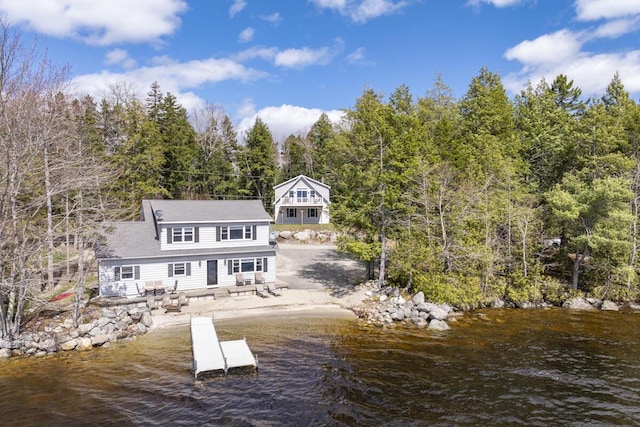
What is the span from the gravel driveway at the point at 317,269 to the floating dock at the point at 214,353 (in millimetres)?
10079

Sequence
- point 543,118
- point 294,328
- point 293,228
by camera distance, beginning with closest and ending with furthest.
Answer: point 294,328, point 543,118, point 293,228

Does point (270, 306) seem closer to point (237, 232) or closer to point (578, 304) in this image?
point (237, 232)

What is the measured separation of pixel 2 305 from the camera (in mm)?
18453

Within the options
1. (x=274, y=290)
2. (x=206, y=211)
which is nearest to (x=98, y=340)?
(x=274, y=290)

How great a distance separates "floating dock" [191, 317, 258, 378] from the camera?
16.0 m

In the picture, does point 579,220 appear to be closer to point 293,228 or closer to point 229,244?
point 229,244

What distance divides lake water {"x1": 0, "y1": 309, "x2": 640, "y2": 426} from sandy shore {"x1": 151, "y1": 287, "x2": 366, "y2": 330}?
154 cm

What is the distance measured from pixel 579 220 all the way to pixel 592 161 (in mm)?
4667

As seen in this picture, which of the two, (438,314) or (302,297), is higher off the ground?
(302,297)

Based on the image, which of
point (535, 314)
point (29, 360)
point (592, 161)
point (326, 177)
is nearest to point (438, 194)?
point (535, 314)

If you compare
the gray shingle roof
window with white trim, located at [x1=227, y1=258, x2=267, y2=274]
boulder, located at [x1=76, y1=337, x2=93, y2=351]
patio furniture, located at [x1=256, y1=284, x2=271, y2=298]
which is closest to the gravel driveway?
window with white trim, located at [x1=227, y1=258, x2=267, y2=274]

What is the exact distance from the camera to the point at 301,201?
174ft

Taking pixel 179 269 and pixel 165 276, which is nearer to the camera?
pixel 165 276

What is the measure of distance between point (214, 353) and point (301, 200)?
3689 cm
